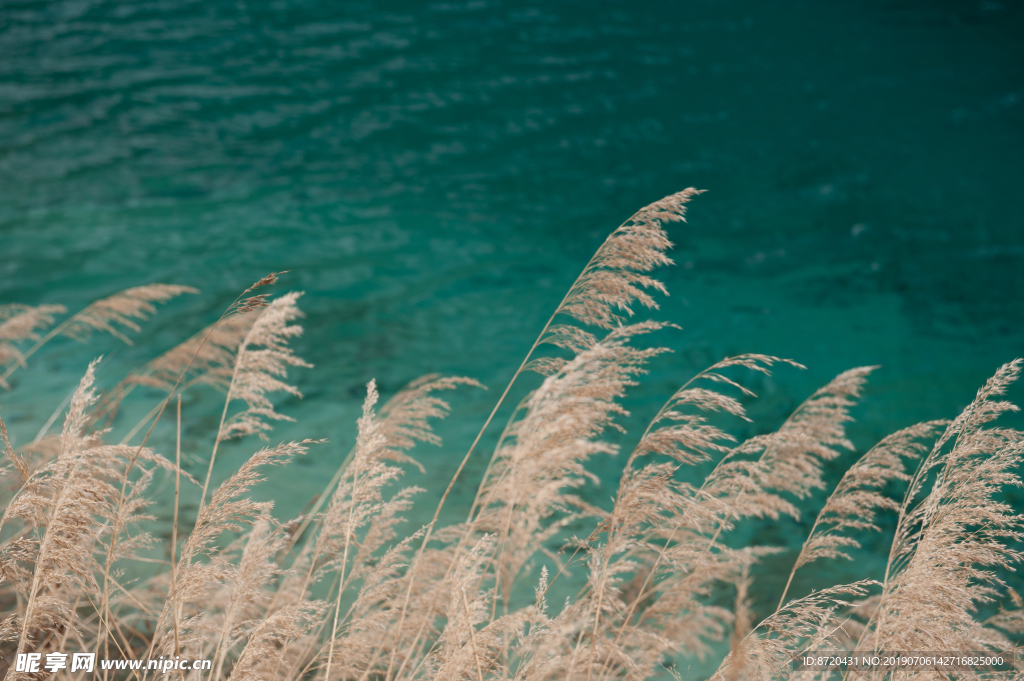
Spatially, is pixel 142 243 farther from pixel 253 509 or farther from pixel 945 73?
pixel 945 73

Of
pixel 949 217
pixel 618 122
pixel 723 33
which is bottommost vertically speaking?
pixel 949 217

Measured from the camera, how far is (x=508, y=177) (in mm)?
7918

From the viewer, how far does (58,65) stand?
8266 millimetres

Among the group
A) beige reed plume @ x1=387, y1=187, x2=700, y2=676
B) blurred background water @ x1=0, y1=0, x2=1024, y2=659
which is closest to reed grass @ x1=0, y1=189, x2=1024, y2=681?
beige reed plume @ x1=387, y1=187, x2=700, y2=676

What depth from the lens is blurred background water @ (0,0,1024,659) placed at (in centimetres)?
543

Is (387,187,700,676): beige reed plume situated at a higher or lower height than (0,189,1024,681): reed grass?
higher

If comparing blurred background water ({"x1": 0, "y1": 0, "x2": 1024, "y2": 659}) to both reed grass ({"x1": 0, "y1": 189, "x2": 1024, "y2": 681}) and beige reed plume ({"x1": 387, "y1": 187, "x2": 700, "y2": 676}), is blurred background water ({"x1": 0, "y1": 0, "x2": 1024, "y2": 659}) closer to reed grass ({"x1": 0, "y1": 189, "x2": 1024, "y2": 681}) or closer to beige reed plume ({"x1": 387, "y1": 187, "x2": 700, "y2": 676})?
reed grass ({"x1": 0, "y1": 189, "x2": 1024, "y2": 681})

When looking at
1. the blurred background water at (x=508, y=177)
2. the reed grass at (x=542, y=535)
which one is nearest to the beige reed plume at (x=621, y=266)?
Answer: the reed grass at (x=542, y=535)

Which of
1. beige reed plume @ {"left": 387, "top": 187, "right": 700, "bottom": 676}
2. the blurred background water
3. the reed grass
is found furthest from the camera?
the blurred background water

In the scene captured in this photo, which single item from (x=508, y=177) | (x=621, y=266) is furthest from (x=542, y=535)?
(x=508, y=177)

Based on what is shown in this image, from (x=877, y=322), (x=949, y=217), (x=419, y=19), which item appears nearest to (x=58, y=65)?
(x=419, y=19)

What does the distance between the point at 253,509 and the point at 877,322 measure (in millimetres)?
6414

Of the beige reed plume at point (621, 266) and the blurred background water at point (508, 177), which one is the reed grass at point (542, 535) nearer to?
the beige reed plume at point (621, 266)

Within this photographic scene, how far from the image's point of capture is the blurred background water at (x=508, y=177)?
5.43 m
